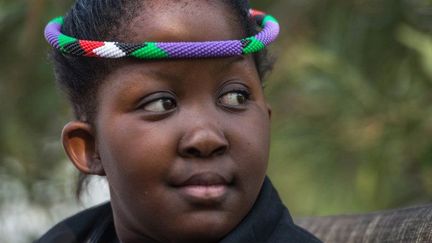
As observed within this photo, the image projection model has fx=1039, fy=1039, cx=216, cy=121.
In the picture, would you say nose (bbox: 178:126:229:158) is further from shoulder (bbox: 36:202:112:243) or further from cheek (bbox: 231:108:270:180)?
shoulder (bbox: 36:202:112:243)

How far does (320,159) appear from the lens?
140 inches

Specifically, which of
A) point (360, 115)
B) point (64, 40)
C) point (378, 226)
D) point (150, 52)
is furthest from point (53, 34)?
point (360, 115)

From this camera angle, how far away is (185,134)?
2.07m

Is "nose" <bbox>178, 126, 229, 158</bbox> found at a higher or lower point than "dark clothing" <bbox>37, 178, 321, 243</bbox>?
higher

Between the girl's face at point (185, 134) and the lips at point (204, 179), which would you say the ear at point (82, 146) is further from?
the lips at point (204, 179)

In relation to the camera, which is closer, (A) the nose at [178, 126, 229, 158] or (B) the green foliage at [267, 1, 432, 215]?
(A) the nose at [178, 126, 229, 158]

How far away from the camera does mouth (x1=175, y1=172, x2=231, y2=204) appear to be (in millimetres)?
2068

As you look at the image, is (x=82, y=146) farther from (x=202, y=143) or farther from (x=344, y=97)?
(x=344, y=97)

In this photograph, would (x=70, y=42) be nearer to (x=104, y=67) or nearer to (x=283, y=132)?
(x=104, y=67)

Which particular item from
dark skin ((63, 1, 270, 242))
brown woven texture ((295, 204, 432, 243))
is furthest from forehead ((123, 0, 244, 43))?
brown woven texture ((295, 204, 432, 243))

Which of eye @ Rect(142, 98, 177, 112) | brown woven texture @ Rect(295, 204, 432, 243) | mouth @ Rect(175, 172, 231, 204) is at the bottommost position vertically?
brown woven texture @ Rect(295, 204, 432, 243)

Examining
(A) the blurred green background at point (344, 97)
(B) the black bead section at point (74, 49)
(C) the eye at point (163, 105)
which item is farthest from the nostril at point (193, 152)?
(A) the blurred green background at point (344, 97)

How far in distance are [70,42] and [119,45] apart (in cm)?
17

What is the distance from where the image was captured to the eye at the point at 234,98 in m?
2.15
